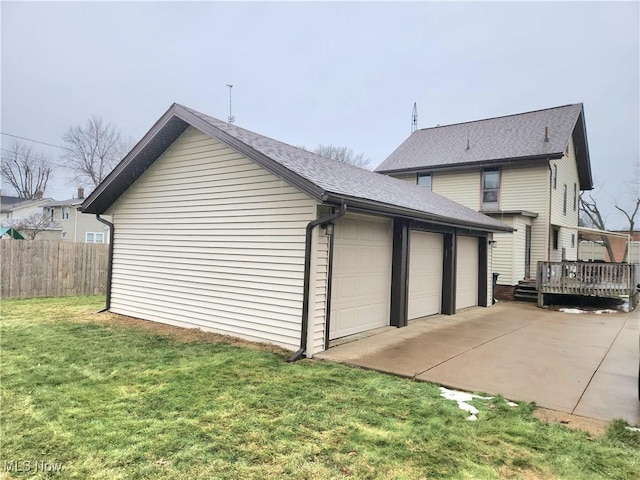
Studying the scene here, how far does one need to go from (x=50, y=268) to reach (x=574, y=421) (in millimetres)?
12989

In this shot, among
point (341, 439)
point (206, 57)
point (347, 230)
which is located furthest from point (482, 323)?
point (206, 57)

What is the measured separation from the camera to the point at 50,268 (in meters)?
11.7

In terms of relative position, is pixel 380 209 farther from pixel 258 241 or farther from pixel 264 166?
pixel 258 241

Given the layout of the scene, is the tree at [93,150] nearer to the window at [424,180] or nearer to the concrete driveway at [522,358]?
the window at [424,180]

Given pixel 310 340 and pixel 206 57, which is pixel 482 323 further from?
pixel 206 57

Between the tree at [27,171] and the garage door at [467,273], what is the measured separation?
3629cm

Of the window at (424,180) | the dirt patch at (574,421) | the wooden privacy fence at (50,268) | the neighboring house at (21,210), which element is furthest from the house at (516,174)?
the neighboring house at (21,210)

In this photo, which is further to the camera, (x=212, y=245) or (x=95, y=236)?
(x=95, y=236)

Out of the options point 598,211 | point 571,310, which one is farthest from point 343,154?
point 571,310

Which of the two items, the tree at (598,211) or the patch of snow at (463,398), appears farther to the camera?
the tree at (598,211)

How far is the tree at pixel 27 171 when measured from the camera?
1342 inches

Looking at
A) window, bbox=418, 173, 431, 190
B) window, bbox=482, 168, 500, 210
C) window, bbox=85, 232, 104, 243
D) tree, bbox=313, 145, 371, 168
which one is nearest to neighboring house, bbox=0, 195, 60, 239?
window, bbox=85, 232, 104, 243

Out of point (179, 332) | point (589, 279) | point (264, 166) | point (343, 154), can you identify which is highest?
point (343, 154)

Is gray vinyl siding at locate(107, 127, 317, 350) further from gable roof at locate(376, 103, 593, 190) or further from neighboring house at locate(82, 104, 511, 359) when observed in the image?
gable roof at locate(376, 103, 593, 190)
